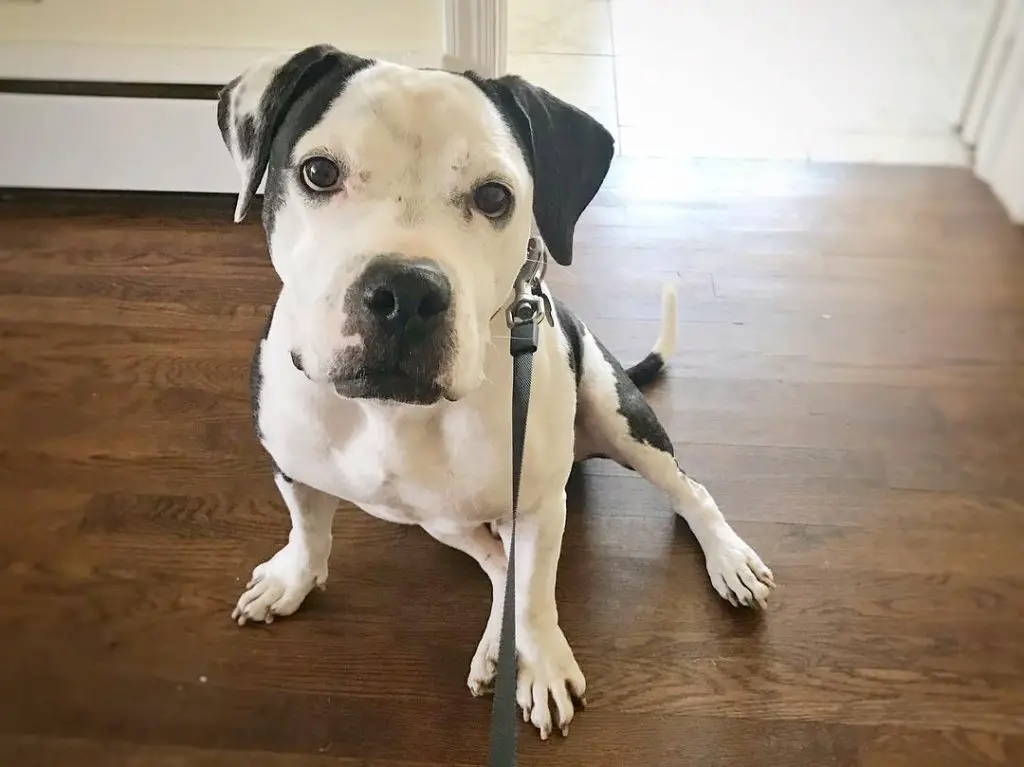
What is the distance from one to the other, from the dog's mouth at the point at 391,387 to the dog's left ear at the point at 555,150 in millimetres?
326

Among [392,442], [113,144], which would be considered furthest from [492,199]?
[113,144]

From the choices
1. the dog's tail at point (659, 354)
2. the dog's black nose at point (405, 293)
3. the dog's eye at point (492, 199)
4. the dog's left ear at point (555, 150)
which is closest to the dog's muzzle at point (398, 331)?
the dog's black nose at point (405, 293)

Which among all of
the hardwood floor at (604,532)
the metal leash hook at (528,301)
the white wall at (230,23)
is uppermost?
the metal leash hook at (528,301)

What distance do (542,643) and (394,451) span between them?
0.54 meters

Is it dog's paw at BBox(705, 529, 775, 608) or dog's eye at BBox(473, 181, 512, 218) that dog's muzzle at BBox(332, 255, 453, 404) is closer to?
dog's eye at BBox(473, 181, 512, 218)

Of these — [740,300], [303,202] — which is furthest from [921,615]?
[303,202]

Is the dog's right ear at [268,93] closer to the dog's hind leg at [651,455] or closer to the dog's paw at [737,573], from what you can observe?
the dog's hind leg at [651,455]

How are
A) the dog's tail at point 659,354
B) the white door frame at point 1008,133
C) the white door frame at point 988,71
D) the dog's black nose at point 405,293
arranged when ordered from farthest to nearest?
the white door frame at point 988,71, the white door frame at point 1008,133, the dog's tail at point 659,354, the dog's black nose at point 405,293

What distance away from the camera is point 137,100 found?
301 cm

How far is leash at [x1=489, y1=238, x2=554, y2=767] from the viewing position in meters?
1.40

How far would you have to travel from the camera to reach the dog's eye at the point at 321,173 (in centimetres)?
128

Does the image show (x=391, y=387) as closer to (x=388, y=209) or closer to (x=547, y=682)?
(x=388, y=209)

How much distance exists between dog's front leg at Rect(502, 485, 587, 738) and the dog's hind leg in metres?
0.29

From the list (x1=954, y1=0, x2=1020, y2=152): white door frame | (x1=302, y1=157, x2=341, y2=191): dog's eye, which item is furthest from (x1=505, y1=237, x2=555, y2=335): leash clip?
(x1=954, y1=0, x2=1020, y2=152): white door frame
